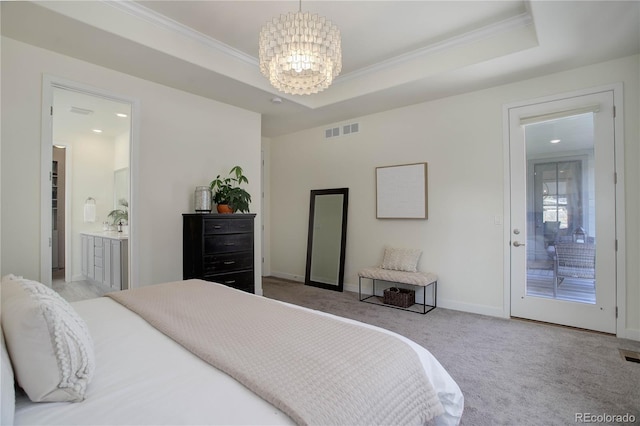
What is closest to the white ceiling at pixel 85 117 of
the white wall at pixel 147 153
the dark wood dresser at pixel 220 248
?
the white wall at pixel 147 153

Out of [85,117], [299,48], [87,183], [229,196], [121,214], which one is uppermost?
[85,117]

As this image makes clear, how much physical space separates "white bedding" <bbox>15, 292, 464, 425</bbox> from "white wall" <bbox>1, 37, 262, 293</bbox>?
6.76 feet

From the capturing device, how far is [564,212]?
3.26m

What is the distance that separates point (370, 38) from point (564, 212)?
2.64 meters

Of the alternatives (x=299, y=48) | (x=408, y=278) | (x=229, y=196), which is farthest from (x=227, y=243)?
(x=299, y=48)

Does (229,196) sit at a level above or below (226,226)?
above

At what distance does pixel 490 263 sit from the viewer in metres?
3.64

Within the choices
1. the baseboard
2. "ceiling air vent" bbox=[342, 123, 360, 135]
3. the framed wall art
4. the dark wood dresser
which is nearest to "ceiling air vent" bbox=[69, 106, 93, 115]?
the dark wood dresser

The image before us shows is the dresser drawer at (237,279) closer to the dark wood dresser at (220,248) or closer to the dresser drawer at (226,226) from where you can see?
the dark wood dresser at (220,248)

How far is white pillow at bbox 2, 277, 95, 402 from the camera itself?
37.2 inches

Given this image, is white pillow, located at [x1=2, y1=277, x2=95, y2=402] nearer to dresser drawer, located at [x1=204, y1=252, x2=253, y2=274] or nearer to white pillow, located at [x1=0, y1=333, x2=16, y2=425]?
white pillow, located at [x1=0, y1=333, x2=16, y2=425]

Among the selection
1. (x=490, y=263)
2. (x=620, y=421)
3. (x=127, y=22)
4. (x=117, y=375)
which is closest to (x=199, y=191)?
(x=127, y=22)

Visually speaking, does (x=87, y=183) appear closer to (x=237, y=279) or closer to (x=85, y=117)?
(x=85, y=117)

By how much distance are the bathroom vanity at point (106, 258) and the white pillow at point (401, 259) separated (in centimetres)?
345
